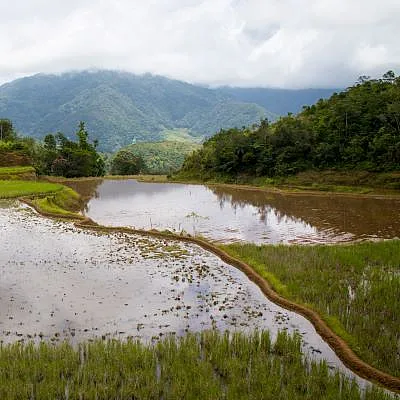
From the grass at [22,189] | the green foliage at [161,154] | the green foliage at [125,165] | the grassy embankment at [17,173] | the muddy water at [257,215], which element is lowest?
the muddy water at [257,215]

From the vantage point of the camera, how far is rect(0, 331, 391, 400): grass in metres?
6.11

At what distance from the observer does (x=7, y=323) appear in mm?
8773

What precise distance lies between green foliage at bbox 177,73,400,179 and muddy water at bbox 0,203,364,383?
2630cm

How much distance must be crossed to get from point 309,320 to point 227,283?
2.94m

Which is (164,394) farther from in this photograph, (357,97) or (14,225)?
(357,97)

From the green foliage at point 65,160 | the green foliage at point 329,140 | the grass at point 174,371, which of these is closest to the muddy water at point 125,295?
the grass at point 174,371

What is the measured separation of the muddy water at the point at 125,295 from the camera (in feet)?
28.1

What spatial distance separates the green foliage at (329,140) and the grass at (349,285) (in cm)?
2389

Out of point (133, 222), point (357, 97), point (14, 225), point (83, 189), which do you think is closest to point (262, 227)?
point (133, 222)

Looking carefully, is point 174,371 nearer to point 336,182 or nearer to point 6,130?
point 336,182

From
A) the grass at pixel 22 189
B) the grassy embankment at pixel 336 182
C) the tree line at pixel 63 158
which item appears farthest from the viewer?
the tree line at pixel 63 158

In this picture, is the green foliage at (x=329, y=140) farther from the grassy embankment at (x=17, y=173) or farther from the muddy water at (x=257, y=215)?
the grassy embankment at (x=17, y=173)

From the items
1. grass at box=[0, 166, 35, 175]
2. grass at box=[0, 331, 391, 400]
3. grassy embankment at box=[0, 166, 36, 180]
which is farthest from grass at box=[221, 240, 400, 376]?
grass at box=[0, 166, 35, 175]

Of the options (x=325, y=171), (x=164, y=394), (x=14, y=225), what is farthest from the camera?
(x=325, y=171)
